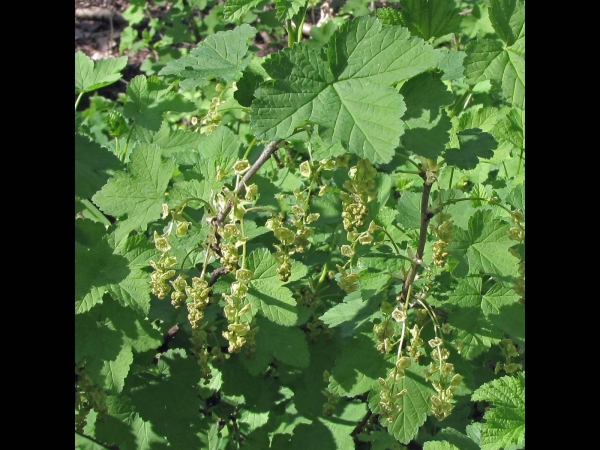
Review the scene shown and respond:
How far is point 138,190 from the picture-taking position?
1.90 meters

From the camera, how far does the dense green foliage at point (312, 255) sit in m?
1.34

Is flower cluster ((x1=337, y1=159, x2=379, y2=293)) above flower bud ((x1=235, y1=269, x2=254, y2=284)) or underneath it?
above

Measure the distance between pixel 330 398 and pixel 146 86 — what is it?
140 centimetres

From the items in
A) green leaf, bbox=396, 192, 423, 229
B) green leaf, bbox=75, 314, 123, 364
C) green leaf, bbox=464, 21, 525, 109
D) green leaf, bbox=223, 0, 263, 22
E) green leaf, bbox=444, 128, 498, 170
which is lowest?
green leaf, bbox=75, 314, 123, 364

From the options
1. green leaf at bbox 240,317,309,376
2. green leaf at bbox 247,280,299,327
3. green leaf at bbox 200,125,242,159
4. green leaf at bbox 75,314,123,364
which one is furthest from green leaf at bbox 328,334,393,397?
green leaf at bbox 200,125,242,159

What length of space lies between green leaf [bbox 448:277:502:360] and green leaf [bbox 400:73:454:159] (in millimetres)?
552

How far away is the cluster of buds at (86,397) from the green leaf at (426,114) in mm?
1234

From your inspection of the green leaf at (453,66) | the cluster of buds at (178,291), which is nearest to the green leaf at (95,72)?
the cluster of buds at (178,291)

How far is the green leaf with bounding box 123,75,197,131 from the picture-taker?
2357 millimetres

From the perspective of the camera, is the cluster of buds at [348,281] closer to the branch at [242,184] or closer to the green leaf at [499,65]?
the branch at [242,184]

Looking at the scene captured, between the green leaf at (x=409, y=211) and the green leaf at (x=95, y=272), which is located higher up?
the green leaf at (x=409, y=211)

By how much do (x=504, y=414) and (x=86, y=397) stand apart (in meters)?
1.26

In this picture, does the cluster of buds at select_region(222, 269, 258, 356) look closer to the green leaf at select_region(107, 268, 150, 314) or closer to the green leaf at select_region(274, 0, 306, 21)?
the green leaf at select_region(107, 268, 150, 314)

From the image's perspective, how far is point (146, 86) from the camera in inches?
94.9
